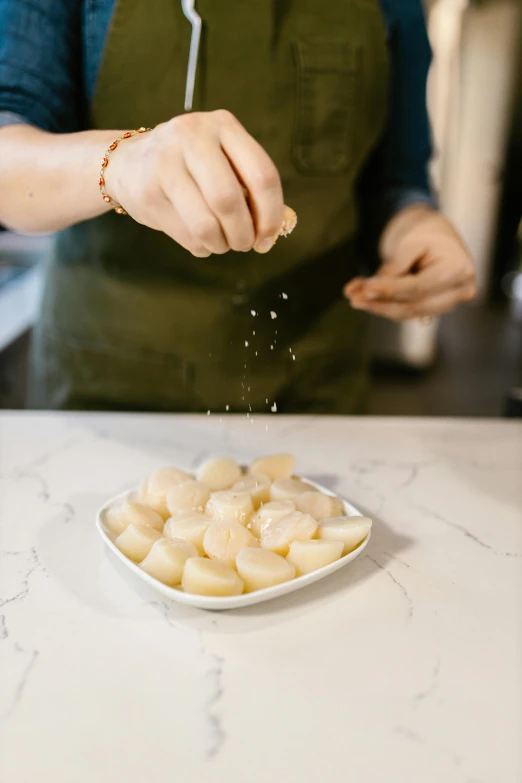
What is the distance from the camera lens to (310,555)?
56cm

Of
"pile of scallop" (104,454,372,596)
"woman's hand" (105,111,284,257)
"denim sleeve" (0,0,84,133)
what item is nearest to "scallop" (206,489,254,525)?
"pile of scallop" (104,454,372,596)

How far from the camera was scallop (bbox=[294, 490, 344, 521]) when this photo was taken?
639 millimetres

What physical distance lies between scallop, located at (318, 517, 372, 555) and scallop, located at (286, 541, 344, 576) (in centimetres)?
2

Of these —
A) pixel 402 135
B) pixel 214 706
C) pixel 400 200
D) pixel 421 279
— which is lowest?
pixel 214 706

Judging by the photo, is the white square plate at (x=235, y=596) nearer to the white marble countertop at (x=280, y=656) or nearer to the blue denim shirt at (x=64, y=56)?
the white marble countertop at (x=280, y=656)

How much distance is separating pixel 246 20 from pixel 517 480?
0.67 metres

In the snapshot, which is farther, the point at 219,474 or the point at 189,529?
the point at 219,474

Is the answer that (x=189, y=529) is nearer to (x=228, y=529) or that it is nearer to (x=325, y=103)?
(x=228, y=529)

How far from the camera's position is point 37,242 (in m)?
1.70

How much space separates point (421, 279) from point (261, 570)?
566 millimetres

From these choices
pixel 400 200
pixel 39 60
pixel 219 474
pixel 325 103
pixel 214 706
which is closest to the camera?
pixel 214 706

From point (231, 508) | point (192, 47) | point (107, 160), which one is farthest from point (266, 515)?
point (192, 47)

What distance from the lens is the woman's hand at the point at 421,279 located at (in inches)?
36.9

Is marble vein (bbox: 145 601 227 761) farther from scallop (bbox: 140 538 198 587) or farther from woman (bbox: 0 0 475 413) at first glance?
woman (bbox: 0 0 475 413)
